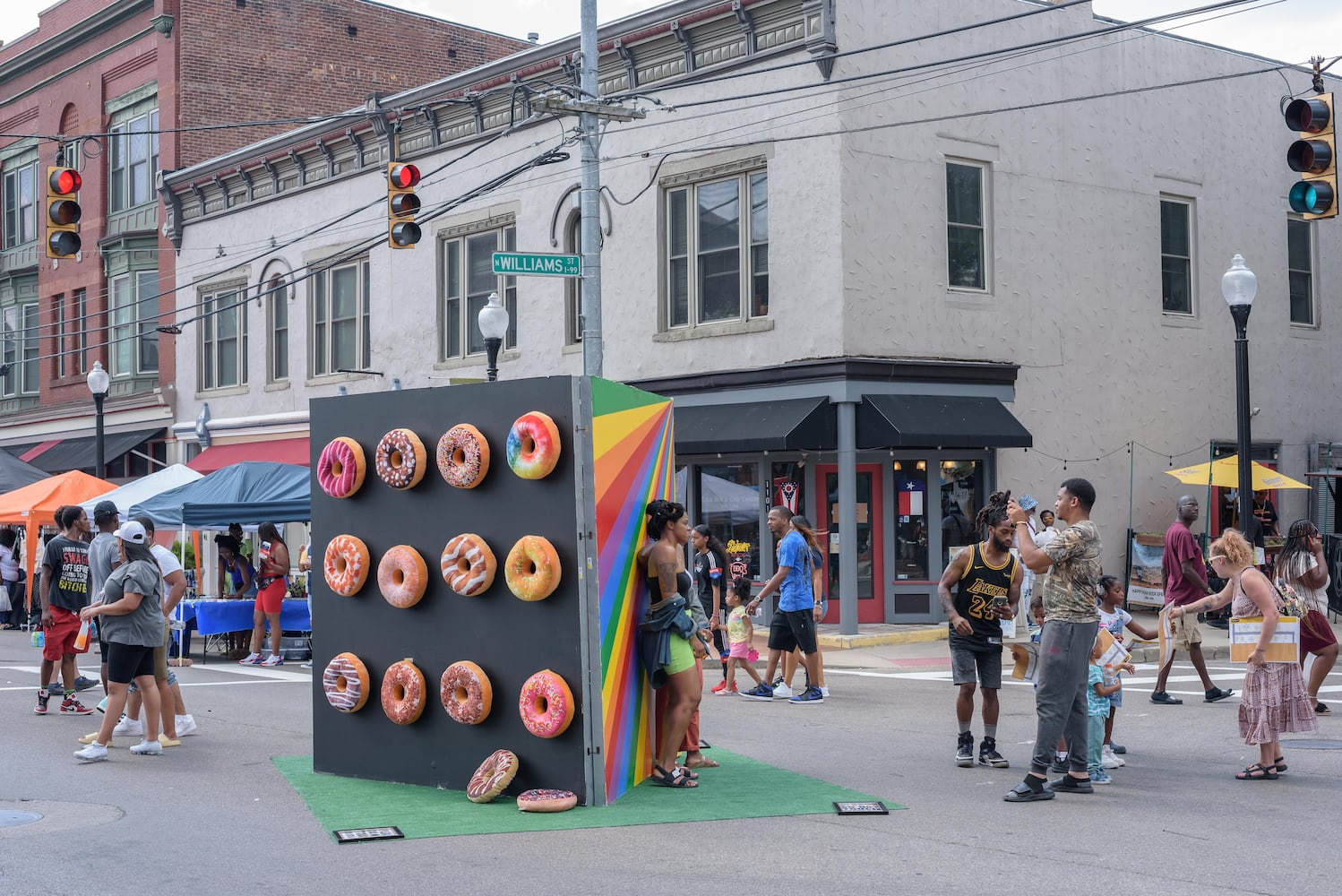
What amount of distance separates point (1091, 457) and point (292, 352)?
15.6 m

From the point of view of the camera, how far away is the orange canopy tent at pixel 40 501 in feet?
75.6

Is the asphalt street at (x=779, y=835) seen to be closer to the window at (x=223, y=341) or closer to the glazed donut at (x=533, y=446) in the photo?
the glazed donut at (x=533, y=446)

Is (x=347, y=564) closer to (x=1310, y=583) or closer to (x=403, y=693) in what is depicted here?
(x=403, y=693)

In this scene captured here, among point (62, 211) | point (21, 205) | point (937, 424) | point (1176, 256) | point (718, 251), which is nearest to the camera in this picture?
point (62, 211)

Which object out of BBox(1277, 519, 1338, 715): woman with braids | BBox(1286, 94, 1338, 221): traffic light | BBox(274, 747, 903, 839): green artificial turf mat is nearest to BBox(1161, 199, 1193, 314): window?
BBox(1286, 94, 1338, 221): traffic light

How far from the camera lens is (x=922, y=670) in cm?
1709

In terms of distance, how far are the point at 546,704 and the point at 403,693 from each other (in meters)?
1.17

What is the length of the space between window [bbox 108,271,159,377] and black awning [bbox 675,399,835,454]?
55.9 ft

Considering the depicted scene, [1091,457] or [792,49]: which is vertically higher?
[792,49]

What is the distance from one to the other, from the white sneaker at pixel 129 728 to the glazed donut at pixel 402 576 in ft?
10.2

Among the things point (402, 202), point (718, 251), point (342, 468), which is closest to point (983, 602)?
point (342, 468)

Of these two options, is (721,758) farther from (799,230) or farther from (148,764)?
(799,230)

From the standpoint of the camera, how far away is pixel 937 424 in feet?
65.7

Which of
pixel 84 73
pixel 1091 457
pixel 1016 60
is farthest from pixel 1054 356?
pixel 84 73
